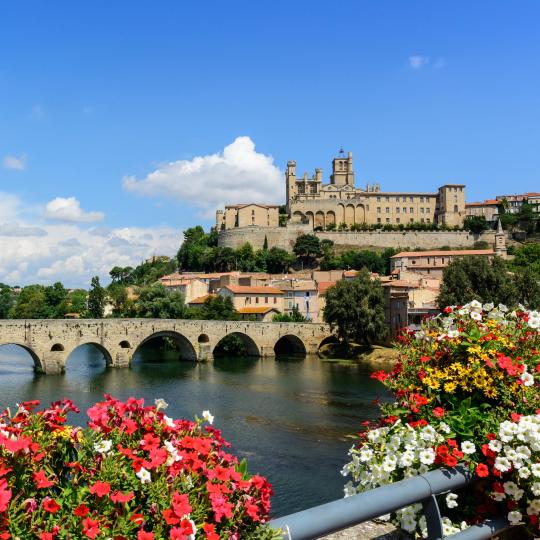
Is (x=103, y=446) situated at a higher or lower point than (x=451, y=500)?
higher

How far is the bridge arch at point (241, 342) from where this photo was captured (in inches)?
2250

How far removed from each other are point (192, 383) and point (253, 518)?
123ft

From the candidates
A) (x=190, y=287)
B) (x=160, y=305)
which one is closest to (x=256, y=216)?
(x=190, y=287)

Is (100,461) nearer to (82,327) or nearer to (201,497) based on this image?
(201,497)

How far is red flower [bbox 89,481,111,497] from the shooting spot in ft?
8.58

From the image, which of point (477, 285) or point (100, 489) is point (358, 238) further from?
point (100, 489)

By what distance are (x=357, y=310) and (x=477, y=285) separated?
10183 millimetres

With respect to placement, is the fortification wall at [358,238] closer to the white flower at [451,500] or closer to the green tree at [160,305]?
the green tree at [160,305]

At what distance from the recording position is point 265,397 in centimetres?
3394

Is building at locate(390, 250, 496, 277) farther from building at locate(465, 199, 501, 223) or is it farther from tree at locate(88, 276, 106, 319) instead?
tree at locate(88, 276, 106, 319)

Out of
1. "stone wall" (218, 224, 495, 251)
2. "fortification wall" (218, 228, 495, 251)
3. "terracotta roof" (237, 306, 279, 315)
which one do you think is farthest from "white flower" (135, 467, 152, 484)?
"fortification wall" (218, 228, 495, 251)

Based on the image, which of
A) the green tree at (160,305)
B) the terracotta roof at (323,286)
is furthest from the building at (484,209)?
the green tree at (160,305)

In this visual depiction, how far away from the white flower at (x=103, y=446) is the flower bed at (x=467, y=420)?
1928 mm

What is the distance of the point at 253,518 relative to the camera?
2814 millimetres
